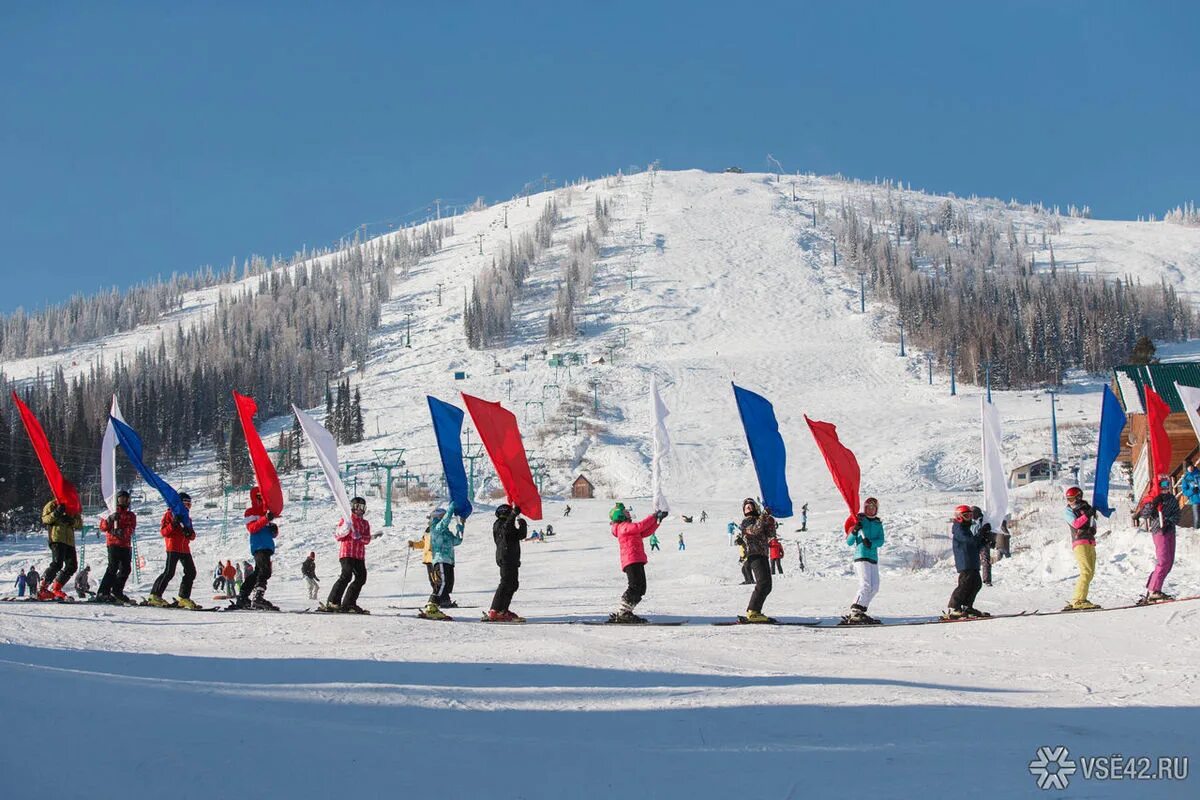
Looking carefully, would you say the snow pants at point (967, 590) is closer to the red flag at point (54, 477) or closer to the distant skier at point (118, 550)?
the distant skier at point (118, 550)

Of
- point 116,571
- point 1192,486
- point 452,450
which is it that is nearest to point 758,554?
point 452,450

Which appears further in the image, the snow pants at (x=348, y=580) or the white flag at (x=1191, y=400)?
the white flag at (x=1191, y=400)

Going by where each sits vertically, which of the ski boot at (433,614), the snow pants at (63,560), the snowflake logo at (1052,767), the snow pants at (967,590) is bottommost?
the ski boot at (433,614)

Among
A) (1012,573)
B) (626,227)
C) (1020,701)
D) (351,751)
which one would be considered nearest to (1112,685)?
(1020,701)

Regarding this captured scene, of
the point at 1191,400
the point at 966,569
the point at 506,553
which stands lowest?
the point at 966,569

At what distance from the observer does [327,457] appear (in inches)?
524

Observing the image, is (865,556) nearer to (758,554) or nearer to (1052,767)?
(758,554)

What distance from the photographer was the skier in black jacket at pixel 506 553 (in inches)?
459

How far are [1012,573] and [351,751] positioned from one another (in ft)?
52.9

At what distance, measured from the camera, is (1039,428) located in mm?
70750

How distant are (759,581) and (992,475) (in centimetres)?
370

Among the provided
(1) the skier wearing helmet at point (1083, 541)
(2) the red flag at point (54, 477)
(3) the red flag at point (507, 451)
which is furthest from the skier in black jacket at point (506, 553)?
(1) the skier wearing helmet at point (1083, 541)

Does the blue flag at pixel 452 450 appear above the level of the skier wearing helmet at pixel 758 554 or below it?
above

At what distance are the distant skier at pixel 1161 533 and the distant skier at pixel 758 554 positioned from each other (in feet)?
14.1
